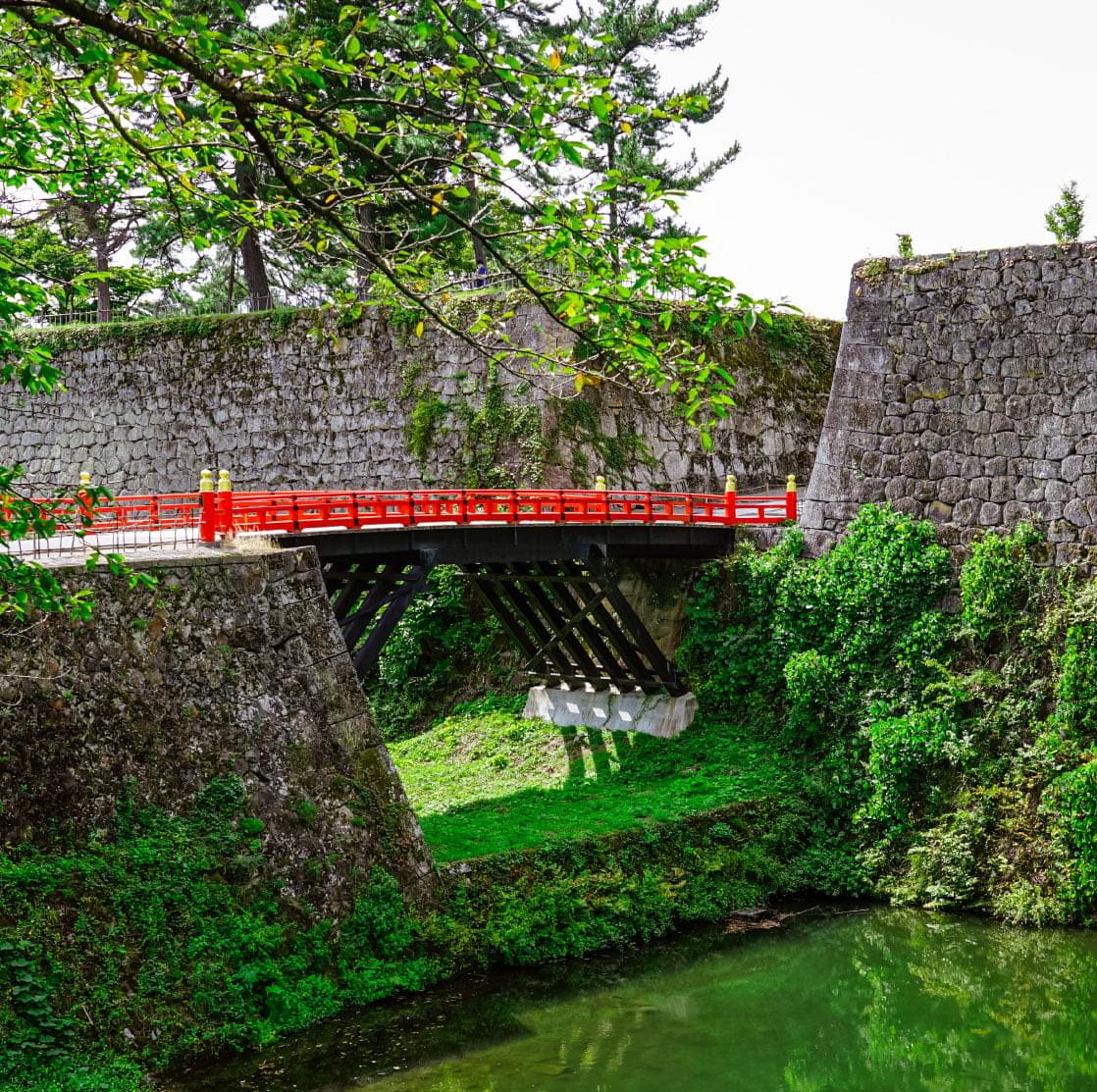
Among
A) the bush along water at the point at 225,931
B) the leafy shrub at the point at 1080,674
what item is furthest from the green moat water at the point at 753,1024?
the leafy shrub at the point at 1080,674

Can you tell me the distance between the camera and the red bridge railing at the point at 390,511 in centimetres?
1537

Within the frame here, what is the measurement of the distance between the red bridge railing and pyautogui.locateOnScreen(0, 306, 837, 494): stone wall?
1.98m

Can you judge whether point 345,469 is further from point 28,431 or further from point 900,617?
point 900,617

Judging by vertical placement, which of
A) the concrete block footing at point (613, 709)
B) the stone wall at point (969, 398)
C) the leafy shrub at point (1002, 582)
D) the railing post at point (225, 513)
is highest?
the stone wall at point (969, 398)

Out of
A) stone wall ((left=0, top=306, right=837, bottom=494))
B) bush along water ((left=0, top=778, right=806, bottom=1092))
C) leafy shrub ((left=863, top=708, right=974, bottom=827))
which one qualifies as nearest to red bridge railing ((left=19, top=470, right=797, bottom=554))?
stone wall ((left=0, top=306, right=837, bottom=494))

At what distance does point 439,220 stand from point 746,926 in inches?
622

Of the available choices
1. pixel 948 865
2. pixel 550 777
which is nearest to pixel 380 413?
pixel 550 777

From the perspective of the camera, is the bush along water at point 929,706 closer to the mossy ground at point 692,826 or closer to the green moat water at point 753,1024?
the mossy ground at point 692,826

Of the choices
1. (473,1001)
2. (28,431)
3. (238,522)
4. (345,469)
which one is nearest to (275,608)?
(238,522)

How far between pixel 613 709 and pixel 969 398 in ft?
24.7

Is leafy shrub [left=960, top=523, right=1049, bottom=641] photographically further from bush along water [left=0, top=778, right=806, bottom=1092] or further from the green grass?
bush along water [left=0, top=778, right=806, bottom=1092]

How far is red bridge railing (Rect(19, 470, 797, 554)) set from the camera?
1537 cm

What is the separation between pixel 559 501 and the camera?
19266 millimetres

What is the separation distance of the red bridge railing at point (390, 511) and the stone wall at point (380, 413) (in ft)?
6.50
